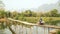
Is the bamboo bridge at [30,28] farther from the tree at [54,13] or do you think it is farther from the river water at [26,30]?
the tree at [54,13]

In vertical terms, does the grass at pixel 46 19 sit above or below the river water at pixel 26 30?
above

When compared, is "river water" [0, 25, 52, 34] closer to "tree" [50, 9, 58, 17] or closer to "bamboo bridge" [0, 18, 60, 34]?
"bamboo bridge" [0, 18, 60, 34]

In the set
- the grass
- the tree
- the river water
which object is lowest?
the river water

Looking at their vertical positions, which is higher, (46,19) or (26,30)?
(46,19)

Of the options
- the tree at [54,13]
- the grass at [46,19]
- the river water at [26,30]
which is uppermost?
the tree at [54,13]

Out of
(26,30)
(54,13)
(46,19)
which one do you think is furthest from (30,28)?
(54,13)

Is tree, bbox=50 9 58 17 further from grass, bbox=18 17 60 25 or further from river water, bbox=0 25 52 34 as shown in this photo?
river water, bbox=0 25 52 34

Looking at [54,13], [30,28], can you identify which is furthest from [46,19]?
[30,28]

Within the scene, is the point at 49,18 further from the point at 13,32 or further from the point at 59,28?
the point at 13,32

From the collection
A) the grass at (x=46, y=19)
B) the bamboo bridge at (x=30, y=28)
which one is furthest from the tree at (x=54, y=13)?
the bamboo bridge at (x=30, y=28)

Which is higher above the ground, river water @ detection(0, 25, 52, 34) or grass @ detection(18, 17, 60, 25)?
grass @ detection(18, 17, 60, 25)

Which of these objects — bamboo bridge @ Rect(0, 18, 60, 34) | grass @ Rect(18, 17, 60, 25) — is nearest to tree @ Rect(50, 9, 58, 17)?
grass @ Rect(18, 17, 60, 25)

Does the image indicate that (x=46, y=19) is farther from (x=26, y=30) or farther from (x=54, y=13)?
(x=26, y=30)

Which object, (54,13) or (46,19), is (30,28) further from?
(54,13)
